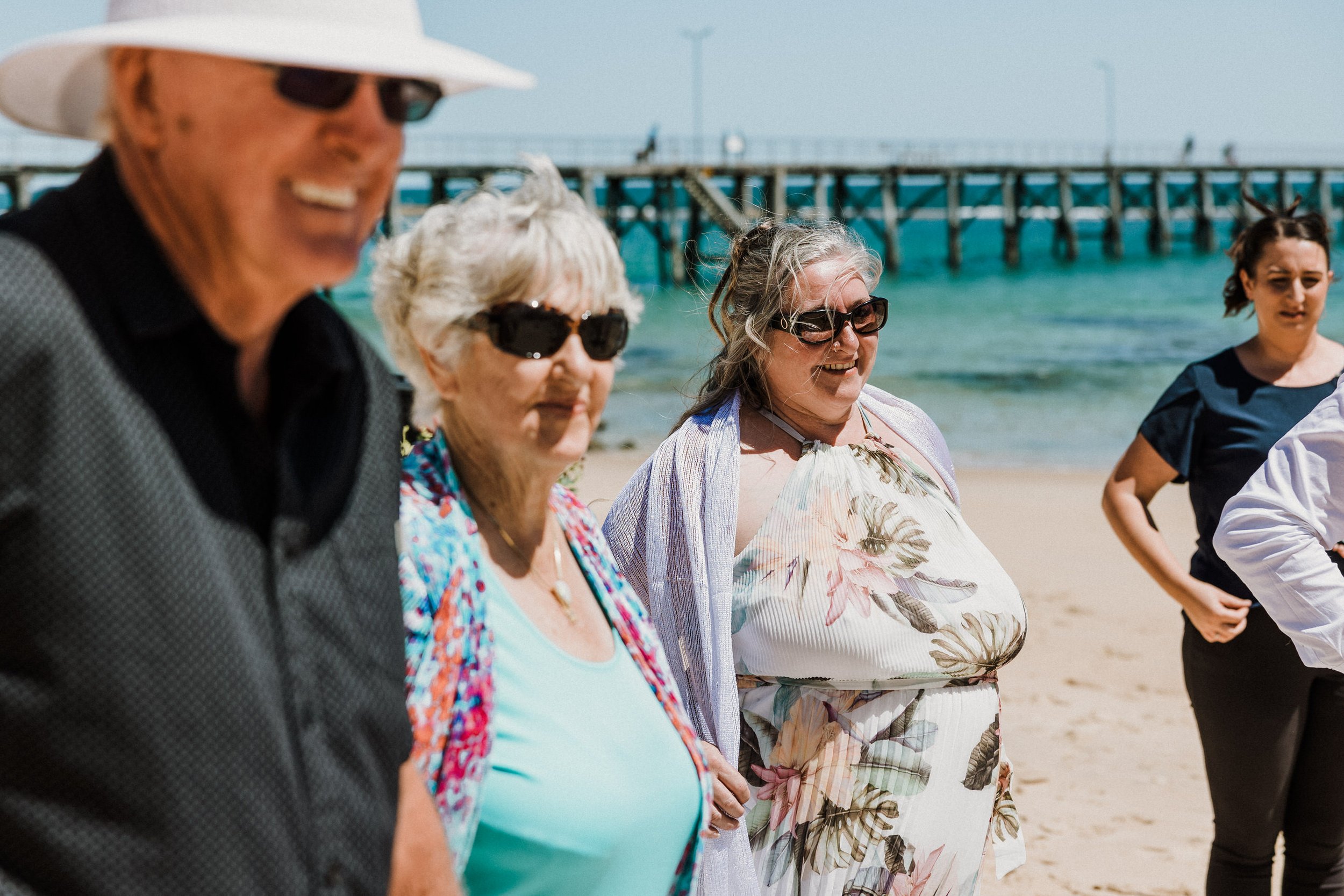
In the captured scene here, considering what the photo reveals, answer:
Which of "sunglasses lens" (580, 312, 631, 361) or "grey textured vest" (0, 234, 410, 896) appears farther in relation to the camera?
"sunglasses lens" (580, 312, 631, 361)

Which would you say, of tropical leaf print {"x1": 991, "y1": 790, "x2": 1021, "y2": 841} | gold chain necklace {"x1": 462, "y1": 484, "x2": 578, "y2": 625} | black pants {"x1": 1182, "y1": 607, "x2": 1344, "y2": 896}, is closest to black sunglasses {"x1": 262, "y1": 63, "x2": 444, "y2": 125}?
gold chain necklace {"x1": 462, "y1": 484, "x2": 578, "y2": 625}

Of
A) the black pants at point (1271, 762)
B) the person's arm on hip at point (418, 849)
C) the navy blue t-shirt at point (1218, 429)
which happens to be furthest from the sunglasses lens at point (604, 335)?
the black pants at point (1271, 762)

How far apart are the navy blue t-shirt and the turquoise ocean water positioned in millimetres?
1405

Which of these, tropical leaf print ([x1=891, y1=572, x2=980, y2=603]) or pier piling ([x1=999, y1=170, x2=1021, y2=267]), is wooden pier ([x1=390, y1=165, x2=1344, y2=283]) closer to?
pier piling ([x1=999, y1=170, x2=1021, y2=267])

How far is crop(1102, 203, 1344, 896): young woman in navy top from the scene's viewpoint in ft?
11.3

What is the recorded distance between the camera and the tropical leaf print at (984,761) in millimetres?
2811

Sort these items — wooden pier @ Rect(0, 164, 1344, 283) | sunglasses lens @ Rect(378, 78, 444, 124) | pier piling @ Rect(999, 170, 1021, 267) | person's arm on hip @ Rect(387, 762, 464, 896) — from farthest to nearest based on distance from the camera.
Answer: pier piling @ Rect(999, 170, 1021, 267) < wooden pier @ Rect(0, 164, 1344, 283) < person's arm on hip @ Rect(387, 762, 464, 896) < sunglasses lens @ Rect(378, 78, 444, 124)

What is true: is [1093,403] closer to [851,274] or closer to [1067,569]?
[1067,569]

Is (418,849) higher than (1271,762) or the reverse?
higher

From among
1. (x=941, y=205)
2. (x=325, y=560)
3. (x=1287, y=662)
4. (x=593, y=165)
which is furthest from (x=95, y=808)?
(x=941, y=205)

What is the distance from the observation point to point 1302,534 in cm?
291

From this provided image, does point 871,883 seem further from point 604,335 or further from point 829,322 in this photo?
point 604,335

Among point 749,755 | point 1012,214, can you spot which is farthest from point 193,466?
point 1012,214

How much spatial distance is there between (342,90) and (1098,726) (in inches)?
230
